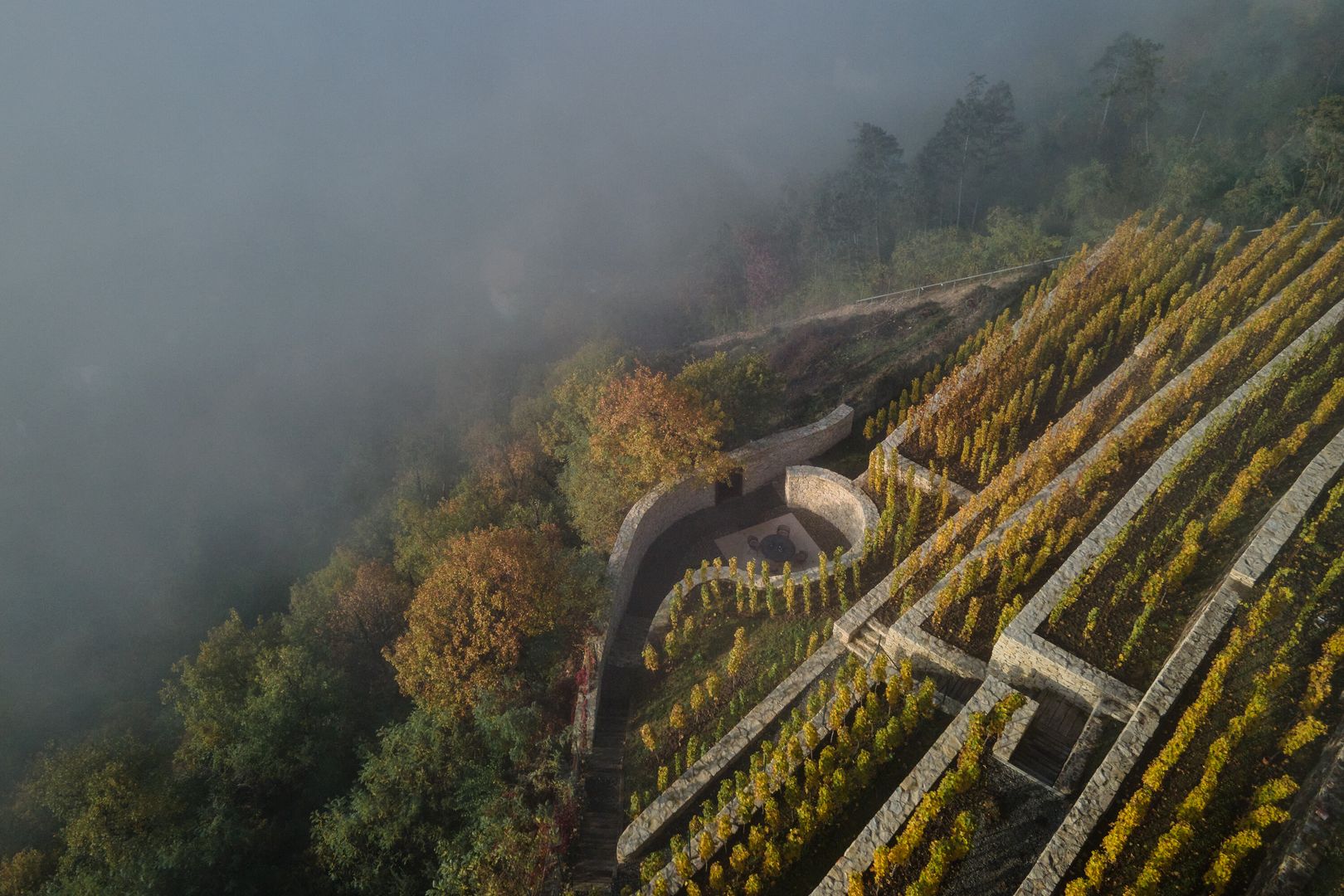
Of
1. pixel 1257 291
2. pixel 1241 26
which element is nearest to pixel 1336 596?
pixel 1257 291

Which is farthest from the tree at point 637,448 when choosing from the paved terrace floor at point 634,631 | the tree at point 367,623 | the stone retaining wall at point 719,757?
the stone retaining wall at point 719,757

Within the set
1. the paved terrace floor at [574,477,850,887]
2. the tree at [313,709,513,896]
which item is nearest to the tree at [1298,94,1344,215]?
the paved terrace floor at [574,477,850,887]

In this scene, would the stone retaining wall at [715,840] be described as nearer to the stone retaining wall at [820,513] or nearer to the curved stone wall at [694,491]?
the stone retaining wall at [820,513]

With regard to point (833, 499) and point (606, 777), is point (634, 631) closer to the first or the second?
point (606, 777)

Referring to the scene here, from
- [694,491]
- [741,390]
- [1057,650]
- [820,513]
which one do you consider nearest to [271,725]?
[694,491]

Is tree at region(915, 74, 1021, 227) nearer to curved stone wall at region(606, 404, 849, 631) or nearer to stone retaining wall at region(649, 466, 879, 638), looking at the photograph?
curved stone wall at region(606, 404, 849, 631)

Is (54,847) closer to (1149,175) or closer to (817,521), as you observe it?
(817,521)
